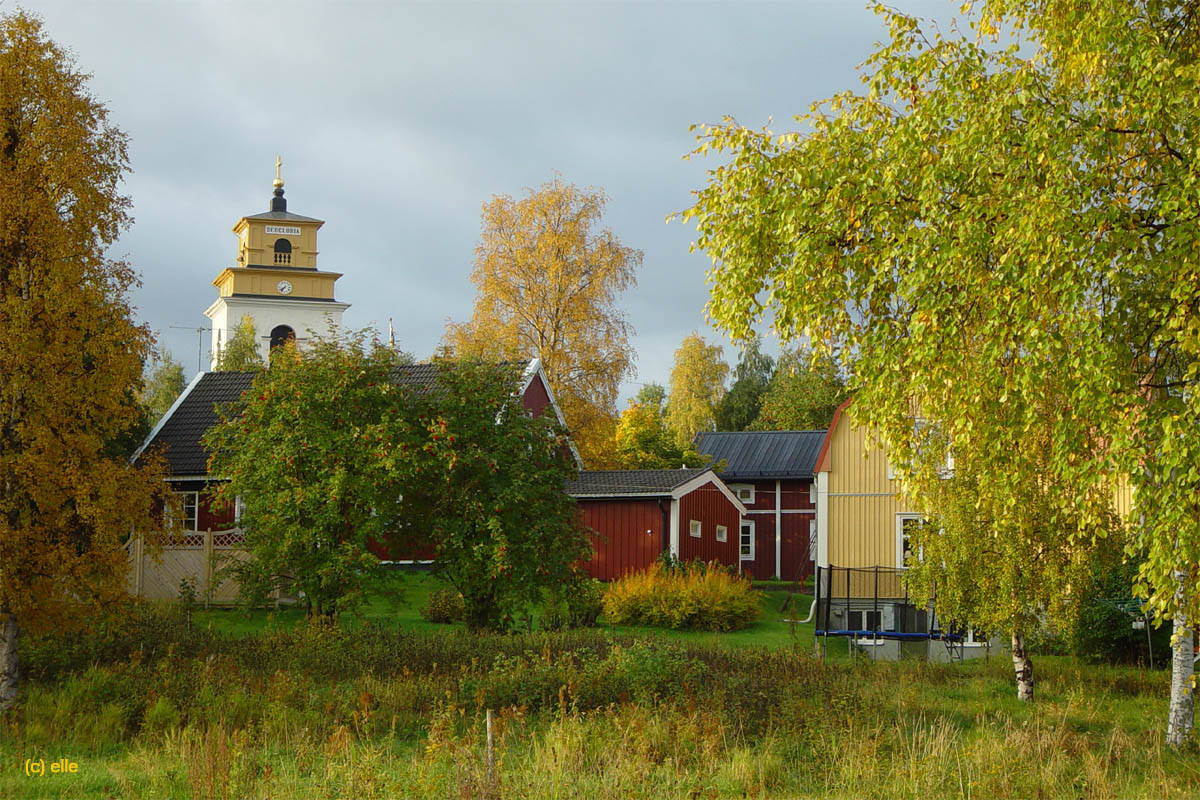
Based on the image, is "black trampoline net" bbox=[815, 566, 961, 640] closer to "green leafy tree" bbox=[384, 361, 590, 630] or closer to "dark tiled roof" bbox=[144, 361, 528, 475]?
"green leafy tree" bbox=[384, 361, 590, 630]

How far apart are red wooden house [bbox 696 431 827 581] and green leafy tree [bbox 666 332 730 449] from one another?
20.6 m

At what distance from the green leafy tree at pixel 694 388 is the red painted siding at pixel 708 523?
89.3 ft

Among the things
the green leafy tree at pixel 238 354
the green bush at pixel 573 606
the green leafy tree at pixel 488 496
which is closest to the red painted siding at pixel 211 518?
the green leafy tree at pixel 488 496

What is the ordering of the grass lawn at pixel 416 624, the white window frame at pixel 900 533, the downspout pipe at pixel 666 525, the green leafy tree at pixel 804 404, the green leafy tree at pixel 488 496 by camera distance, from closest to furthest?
the green leafy tree at pixel 488 496 < the grass lawn at pixel 416 624 < the white window frame at pixel 900 533 < the downspout pipe at pixel 666 525 < the green leafy tree at pixel 804 404

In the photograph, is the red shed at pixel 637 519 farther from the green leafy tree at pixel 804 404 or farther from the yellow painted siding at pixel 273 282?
the yellow painted siding at pixel 273 282

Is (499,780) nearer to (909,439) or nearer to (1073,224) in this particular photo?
(909,439)

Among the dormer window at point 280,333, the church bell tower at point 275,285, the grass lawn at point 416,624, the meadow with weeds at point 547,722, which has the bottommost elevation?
the grass lawn at point 416,624

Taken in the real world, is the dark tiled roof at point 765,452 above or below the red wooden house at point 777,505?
above

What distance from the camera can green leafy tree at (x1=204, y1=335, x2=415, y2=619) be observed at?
17.7m

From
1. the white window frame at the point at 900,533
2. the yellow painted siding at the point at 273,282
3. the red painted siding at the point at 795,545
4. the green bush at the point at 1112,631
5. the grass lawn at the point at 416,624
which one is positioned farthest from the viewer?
the yellow painted siding at the point at 273,282

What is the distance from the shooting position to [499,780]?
776 centimetres

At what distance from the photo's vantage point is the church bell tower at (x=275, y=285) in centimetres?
6719

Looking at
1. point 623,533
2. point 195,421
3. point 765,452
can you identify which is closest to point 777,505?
point 765,452

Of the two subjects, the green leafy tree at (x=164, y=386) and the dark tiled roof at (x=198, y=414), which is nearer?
the dark tiled roof at (x=198, y=414)
